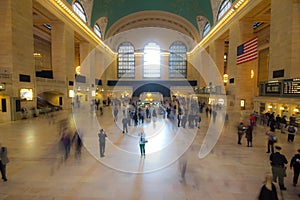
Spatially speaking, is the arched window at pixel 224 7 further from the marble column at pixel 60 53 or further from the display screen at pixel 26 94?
the display screen at pixel 26 94

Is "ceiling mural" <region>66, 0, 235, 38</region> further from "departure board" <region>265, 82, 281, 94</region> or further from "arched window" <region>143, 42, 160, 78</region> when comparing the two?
"departure board" <region>265, 82, 281, 94</region>

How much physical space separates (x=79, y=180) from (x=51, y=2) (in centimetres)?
1902

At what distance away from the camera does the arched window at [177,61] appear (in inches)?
1726

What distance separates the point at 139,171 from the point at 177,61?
137 feet

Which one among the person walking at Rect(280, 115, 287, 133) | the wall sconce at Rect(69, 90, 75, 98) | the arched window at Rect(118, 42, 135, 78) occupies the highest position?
the arched window at Rect(118, 42, 135, 78)

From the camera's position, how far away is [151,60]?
43500 millimetres

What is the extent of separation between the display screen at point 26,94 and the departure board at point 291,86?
1852 centimetres

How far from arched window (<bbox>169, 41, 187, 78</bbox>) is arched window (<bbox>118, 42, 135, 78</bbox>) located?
9.33m

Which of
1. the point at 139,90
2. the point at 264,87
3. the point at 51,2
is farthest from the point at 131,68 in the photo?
the point at 264,87

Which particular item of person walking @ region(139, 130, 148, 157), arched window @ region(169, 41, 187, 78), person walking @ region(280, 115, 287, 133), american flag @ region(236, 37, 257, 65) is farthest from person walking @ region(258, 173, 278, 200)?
arched window @ region(169, 41, 187, 78)

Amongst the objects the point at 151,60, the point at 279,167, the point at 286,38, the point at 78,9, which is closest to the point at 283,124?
the point at 286,38

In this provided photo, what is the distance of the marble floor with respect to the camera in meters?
3.89

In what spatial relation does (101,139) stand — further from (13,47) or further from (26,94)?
(13,47)

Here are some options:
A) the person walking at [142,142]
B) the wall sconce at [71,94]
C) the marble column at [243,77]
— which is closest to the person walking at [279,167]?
the person walking at [142,142]
